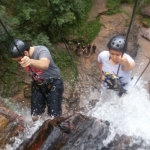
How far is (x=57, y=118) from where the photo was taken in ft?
14.5

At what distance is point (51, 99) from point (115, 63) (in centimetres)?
135

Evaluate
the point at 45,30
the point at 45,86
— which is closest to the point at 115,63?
the point at 45,86

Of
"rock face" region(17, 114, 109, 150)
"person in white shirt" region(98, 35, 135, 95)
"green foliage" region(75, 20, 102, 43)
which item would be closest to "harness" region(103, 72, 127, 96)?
"person in white shirt" region(98, 35, 135, 95)

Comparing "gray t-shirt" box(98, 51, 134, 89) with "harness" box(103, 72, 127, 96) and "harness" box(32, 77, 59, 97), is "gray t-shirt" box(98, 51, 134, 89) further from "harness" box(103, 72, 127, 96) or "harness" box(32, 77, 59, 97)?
"harness" box(32, 77, 59, 97)

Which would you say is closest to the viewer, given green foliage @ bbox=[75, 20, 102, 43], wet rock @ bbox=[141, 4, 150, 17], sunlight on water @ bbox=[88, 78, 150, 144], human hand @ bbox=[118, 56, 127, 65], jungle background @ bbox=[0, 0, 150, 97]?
human hand @ bbox=[118, 56, 127, 65]

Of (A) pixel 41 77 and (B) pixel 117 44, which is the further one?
(A) pixel 41 77

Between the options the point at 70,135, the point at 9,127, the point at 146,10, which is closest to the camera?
the point at 70,135

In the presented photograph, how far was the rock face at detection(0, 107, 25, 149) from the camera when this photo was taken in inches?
179

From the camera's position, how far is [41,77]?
14.4 ft

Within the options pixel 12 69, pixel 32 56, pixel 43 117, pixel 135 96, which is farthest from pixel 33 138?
pixel 12 69

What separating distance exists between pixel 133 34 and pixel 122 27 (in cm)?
52

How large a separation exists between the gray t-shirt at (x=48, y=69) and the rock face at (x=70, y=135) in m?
0.81

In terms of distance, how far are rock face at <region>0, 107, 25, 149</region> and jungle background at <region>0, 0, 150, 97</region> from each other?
241cm

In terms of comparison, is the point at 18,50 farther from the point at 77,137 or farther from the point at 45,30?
the point at 45,30
